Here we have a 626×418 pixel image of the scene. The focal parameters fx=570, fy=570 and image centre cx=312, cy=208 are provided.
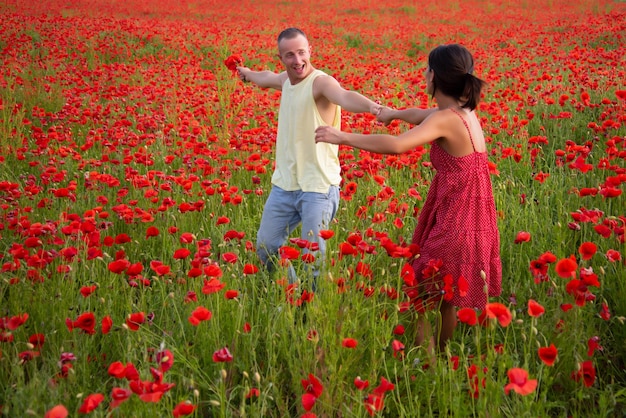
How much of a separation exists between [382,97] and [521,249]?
13.7 feet

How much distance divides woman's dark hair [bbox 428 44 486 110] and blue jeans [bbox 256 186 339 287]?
779 millimetres

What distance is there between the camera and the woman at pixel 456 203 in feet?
7.58

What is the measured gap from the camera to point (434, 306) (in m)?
2.43

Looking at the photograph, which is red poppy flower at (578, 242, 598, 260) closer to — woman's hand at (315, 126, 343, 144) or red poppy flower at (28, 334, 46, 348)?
woman's hand at (315, 126, 343, 144)

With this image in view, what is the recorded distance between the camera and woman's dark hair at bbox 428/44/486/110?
2303 mm

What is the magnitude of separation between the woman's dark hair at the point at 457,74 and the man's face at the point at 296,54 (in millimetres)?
665

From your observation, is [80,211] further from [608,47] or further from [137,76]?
[608,47]

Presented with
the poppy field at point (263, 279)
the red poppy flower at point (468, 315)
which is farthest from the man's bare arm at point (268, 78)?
the red poppy flower at point (468, 315)

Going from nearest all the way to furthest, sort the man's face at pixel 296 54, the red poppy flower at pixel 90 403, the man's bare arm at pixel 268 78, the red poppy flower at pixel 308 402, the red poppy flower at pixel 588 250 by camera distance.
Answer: the red poppy flower at pixel 90 403 < the red poppy flower at pixel 308 402 < the red poppy flower at pixel 588 250 < the man's face at pixel 296 54 < the man's bare arm at pixel 268 78

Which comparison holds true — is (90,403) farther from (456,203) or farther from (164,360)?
(456,203)

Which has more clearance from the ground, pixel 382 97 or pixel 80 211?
pixel 382 97

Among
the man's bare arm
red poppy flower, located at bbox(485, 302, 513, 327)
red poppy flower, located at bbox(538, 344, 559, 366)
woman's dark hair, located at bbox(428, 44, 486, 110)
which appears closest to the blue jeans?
the man's bare arm

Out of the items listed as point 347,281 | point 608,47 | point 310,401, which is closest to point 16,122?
point 347,281

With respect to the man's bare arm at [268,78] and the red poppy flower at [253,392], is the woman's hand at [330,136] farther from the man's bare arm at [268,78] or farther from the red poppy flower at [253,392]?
the man's bare arm at [268,78]
